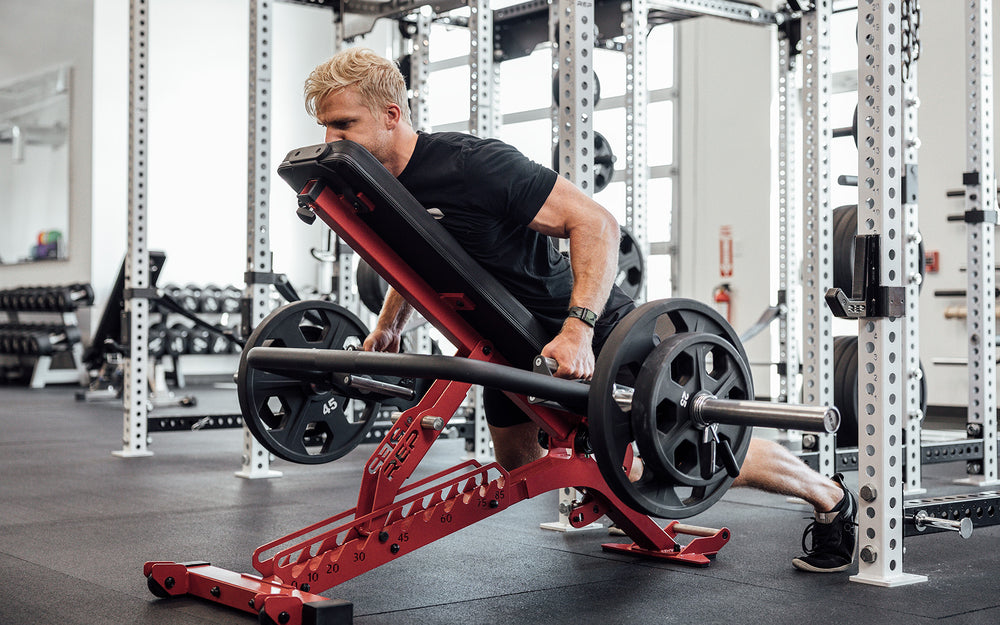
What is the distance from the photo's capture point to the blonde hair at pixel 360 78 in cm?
205

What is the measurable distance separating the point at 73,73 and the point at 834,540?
954cm

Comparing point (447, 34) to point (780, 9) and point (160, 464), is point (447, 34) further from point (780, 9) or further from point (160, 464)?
point (160, 464)

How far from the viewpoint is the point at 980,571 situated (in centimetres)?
253

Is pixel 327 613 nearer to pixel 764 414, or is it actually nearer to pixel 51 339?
pixel 764 414

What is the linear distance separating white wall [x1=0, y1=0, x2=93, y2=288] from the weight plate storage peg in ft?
26.7

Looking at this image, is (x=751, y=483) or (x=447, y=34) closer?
(x=751, y=483)

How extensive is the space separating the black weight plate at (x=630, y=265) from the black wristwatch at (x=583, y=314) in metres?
1.80

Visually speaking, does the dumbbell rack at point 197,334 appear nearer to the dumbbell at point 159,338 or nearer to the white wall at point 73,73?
the dumbbell at point 159,338

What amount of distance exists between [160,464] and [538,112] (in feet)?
18.2

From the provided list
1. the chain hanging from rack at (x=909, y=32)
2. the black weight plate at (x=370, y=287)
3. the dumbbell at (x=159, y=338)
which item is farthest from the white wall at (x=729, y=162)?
the chain hanging from rack at (x=909, y=32)

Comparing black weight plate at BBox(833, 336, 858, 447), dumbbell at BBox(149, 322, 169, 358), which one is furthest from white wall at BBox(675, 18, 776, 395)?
dumbbell at BBox(149, 322, 169, 358)

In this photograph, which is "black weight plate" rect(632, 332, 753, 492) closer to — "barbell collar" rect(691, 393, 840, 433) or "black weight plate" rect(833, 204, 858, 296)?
"barbell collar" rect(691, 393, 840, 433)

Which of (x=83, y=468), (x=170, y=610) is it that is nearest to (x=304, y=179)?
(x=170, y=610)

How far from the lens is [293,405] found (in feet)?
8.21
